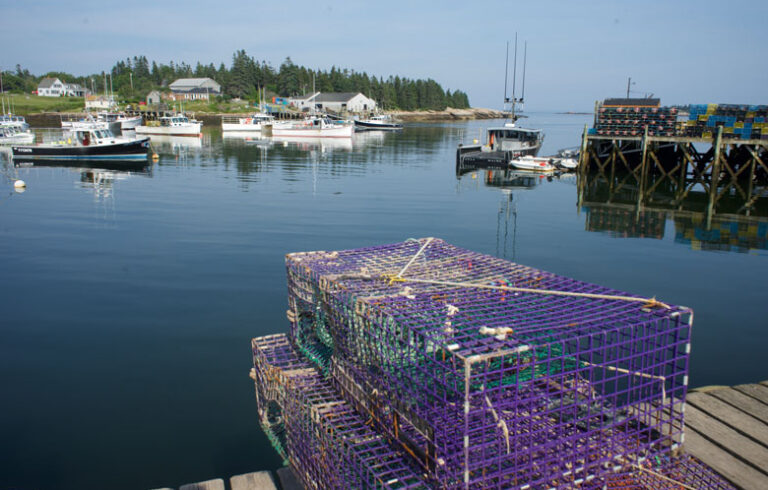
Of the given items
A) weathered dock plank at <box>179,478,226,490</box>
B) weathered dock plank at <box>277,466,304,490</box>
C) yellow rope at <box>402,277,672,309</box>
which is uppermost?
yellow rope at <box>402,277,672,309</box>

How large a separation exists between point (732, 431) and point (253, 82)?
419ft

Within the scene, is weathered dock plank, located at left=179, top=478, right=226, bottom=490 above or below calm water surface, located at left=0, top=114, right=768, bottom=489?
above

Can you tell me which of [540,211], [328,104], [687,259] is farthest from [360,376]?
[328,104]

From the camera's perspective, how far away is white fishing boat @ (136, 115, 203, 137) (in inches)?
2594

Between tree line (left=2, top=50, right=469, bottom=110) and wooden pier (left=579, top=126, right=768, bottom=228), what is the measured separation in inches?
3848

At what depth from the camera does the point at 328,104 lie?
389 ft

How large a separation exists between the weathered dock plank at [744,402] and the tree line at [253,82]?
4584 inches

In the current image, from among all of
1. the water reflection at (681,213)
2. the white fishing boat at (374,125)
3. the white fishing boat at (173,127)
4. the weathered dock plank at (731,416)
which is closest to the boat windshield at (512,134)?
the water reflection at (681,213)

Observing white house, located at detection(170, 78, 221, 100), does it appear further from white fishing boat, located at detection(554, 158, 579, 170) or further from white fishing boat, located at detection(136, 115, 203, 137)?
white fishing boat, located at detection(554, 158, 579, 170)

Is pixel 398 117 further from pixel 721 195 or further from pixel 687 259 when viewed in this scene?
pixel 687 259

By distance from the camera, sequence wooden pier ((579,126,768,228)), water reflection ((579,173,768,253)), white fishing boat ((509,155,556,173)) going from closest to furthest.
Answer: water reflection ((579,173,768,253)) → wooden pier ((579,126,768,228)) → white fishing boat ((509,155,556,173))

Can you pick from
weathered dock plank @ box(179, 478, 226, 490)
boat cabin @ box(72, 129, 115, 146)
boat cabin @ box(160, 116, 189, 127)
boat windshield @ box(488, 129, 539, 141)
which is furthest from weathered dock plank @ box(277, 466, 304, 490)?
boat cabin @ box(160, 116, 189, 127)

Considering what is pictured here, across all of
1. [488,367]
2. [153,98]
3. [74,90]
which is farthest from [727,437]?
[74,90]

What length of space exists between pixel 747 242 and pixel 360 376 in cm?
1744
